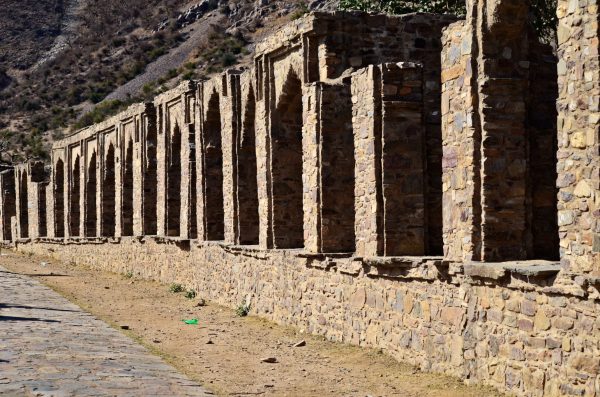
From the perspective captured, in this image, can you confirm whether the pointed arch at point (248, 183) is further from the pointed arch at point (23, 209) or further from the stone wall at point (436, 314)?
the pointed arch at point (23, 209)

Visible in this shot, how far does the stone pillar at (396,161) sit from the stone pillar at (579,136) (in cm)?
376

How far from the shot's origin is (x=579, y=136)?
8219mm

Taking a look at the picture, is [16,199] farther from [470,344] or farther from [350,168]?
[470,344]

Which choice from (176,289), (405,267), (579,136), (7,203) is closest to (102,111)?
(7,203)

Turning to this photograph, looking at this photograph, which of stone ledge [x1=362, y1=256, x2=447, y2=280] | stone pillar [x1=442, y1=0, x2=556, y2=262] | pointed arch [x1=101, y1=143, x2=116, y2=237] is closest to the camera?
stone pillar [x1=442, y1=0, x2=556, y2=262]

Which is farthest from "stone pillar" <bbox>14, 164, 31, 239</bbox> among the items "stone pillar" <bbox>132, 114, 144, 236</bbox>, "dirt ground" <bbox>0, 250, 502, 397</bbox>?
"dirt ground" <bbox>0, 250, 502, 397</bbox>

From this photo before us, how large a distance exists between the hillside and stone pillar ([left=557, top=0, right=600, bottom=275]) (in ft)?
149

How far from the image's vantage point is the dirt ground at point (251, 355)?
392 inches

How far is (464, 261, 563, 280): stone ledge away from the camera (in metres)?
8.48

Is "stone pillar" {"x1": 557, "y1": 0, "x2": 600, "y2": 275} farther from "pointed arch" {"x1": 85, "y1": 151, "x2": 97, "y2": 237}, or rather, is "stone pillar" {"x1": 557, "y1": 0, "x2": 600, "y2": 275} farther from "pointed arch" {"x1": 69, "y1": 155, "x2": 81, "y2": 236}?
"pointed arch" {"x1": 69, "y1": 155, "x2": 81, "y2": 236}

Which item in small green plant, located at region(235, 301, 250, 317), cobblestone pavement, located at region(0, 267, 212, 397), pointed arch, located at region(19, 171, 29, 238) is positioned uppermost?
pointed arch, located at region(19, 171, 29, 238)

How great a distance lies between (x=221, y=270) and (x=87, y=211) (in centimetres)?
1521

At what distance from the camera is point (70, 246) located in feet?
110

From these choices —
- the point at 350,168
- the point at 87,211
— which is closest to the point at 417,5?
the point at 350,168
